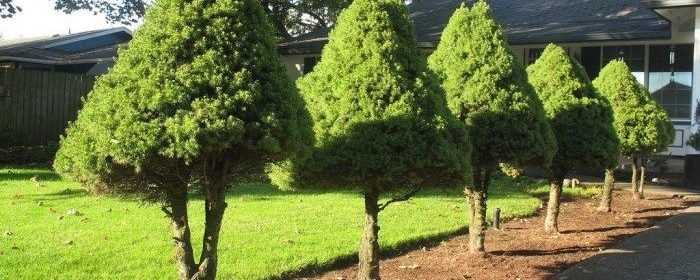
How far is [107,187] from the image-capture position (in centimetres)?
410

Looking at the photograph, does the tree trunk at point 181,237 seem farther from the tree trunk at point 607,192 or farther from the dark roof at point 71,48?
the dark roof at point 71,48

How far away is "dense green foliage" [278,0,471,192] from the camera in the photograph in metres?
5.07

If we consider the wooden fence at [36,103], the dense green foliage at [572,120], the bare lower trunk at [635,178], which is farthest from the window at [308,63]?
the dense green foliage at [572,120]

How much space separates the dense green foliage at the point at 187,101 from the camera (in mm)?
3729

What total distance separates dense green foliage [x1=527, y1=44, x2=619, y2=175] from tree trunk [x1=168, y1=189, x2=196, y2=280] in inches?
228

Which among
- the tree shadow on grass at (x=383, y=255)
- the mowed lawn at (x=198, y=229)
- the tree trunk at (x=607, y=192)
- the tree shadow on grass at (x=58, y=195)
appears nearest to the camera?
the mowed lawn at (x=198, y=229)

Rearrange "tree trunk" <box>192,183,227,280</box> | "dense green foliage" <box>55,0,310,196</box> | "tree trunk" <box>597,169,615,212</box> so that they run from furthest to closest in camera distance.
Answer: "tree trunk" <box>597,169,615,212</box> < "tree trunk" <box>192,183,227,280</box> < "dense green foliage" <box>55,0,310,196</box>

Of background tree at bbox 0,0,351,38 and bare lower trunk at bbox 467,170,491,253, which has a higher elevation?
background tree at bbox 0,0,351,38

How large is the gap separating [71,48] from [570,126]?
1923cm

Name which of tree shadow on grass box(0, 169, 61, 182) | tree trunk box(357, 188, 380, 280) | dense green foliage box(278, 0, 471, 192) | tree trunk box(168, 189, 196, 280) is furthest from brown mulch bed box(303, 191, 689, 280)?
tree shadow on grass box(0, 169, 61, 182)

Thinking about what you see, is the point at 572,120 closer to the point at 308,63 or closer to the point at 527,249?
the point at 527,249

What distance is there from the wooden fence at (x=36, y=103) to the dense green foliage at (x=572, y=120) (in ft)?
39.5

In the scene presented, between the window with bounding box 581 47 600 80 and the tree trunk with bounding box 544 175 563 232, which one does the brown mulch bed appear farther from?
the window with bounding box 581 47 600 80

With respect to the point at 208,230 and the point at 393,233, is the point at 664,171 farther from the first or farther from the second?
the point at 208,230
